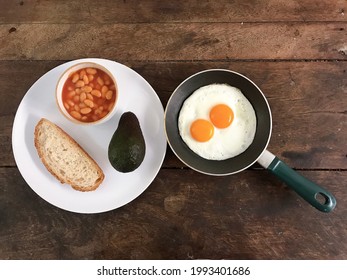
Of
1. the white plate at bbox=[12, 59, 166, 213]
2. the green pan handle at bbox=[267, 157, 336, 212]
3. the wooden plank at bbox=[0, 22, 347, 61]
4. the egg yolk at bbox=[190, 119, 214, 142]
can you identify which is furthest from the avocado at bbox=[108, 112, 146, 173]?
the green pan handle at bbox=[267, 157, 336, 212]

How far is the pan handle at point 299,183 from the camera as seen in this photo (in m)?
1.42

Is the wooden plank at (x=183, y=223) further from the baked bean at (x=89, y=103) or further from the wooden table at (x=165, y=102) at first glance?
the baked bean at (x=89, y=103)

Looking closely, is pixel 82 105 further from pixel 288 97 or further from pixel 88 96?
pixel 288 97

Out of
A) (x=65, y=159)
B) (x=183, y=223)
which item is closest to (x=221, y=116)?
(x=183, y=223)

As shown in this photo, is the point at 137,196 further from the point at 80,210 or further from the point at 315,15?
the point at 315,15

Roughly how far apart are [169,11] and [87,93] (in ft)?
1.61

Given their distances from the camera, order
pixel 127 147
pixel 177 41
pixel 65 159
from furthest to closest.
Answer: pixel 177 41 < pixel 65 159 < pixel 127 147

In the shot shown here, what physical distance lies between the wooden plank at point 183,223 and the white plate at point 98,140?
0.31 feet

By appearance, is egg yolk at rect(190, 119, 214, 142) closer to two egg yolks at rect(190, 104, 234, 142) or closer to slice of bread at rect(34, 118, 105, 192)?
two egg yolks at rect(190, 104, 234, 142)

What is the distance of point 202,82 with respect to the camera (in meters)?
1.48

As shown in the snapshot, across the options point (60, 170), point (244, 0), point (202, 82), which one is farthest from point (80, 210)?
point (244, 0)

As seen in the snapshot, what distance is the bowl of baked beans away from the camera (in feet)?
4.67

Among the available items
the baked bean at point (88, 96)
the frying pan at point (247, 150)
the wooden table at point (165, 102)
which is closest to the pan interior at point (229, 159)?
the frying pan at point (247, 150)

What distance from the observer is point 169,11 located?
5.33 ft
